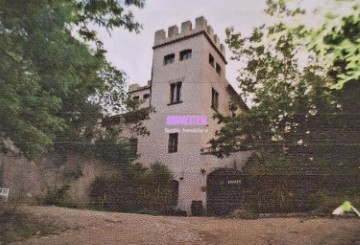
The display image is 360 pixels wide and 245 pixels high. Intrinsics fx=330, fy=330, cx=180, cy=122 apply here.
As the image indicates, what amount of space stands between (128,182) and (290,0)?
8041 mm

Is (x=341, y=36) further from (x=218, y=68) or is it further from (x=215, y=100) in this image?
(x=218, y=68)

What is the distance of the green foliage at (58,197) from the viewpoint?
10.8 meters

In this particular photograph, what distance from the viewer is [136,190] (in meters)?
10.5

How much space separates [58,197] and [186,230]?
5103 millimetres

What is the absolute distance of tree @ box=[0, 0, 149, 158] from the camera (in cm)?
557

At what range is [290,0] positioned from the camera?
410 centimetres

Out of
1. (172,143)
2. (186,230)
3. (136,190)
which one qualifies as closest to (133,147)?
(172,143)

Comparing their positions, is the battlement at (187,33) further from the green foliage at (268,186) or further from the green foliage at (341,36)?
the green foliage at (341,36)

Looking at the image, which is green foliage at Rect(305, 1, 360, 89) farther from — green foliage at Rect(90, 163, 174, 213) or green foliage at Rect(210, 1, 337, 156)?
green foliage at Rect(90, 163, 174, 213)

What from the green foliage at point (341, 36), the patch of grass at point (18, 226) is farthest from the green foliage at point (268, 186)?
the green foliage at point (341, 36)

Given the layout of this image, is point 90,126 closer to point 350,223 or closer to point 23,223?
point 23,223

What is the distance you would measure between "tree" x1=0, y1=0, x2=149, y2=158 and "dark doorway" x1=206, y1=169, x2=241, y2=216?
4.56m

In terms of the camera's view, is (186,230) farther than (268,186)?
No

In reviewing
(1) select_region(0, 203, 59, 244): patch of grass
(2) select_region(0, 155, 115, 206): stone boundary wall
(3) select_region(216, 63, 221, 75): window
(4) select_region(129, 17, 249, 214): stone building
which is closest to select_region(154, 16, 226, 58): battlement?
(4) select_region(129, 17, 249, 214): stone building
